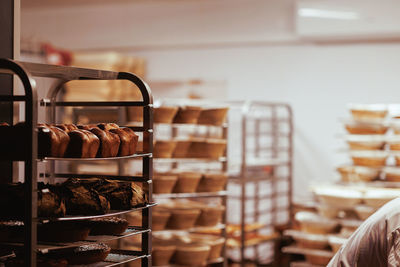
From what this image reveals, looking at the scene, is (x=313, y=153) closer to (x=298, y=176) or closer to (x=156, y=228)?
(x=298, y=176)

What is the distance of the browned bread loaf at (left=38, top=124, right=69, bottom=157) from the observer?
6.99ft

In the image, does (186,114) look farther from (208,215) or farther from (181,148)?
(208,215)

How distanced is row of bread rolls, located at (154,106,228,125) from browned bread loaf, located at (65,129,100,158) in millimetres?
2177

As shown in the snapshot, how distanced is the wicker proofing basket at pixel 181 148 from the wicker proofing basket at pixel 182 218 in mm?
393

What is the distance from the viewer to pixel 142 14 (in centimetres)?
750

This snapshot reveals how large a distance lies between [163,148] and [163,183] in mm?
243

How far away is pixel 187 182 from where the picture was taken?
461 centimetres

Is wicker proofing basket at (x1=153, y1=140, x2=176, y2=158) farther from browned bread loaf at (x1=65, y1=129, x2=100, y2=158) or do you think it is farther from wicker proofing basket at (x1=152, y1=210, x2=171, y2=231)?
browned bread loaf at (x1=65, y1=129, x2=100, y2=158)

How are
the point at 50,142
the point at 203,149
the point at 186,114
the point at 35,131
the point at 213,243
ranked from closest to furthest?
the point at 35,131
the point at 50,142
the point at 186,114
the point at 203,149
the point at 213,243

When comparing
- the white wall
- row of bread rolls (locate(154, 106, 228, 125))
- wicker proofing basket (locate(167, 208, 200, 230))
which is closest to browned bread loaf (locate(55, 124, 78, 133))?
row of bread rolls (locate(154, 106, 228, 125))

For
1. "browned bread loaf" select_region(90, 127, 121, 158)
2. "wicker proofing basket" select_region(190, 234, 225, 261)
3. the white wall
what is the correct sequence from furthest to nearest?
the white wall < "wicker proofing basket" select_region(190, 234, 225, 261) < "browned bread loaf" select_region(90, 127, 121, 158)

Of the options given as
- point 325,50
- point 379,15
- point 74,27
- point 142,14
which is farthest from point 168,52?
point 379,15

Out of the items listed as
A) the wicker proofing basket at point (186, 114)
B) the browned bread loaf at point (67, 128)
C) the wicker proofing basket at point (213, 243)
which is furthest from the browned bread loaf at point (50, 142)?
the wicker proofing basket at point (213, 243)

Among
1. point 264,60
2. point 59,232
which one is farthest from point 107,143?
point 264,60
